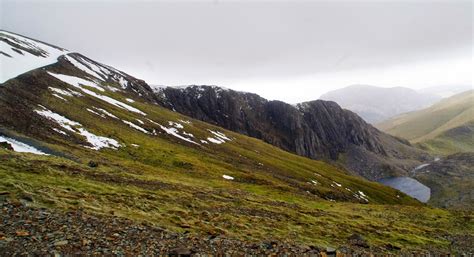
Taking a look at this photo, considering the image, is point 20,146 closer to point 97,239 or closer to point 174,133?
point 97,239

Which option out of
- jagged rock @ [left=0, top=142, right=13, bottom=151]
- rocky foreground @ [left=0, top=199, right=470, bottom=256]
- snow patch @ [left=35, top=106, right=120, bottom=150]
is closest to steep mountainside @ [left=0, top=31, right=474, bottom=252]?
rocky foreground @ [left=0, top=199, right=470, bottom=256]

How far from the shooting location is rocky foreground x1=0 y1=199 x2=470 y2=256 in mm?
13602

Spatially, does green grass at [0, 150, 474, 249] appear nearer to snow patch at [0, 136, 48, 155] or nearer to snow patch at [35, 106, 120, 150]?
snow patch at [0, 136, 48, 155]

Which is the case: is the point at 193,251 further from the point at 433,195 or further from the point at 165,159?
the point at 433,195

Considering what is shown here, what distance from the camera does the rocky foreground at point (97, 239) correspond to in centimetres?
1360

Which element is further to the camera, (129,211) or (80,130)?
(80,130)

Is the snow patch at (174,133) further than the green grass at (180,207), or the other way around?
the snow patch at (174,133)

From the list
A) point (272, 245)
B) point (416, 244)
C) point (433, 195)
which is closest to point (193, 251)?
point (272, 245)

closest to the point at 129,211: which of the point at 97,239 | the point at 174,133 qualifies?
the point at 97,239

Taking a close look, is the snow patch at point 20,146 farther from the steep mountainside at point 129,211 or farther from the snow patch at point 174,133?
the snow patch at point 174,133

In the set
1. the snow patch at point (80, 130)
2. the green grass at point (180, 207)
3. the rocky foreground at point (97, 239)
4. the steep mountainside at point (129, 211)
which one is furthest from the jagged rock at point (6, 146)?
the rocky foreground at point (97, 239)

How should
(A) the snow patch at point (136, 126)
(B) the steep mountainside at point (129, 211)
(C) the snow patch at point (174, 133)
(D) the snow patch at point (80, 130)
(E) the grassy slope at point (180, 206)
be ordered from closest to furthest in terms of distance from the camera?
(B) the steep mountainside at point (129, 211), (E) the grassy slope at point (180, 206), (D) the snow patch at point (80, 130), (A) the snow patch at point (136, 126), (C) the snow patch at point (174, 133)

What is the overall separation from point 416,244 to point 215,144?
253 ft

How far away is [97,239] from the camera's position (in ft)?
49.1
